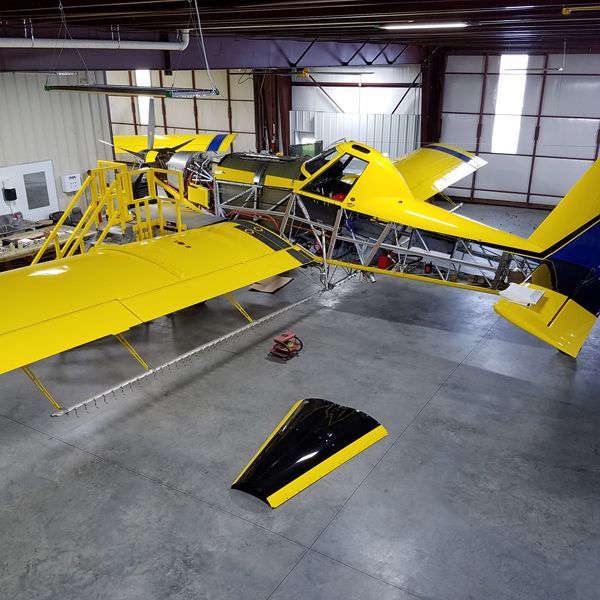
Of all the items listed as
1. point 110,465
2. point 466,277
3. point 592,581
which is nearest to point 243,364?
point 110,465

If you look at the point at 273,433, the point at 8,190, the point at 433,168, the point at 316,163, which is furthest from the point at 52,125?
the point at 273,433

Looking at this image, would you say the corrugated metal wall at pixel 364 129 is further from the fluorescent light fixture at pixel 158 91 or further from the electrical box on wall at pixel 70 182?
the fluorescent light fixture at pixel 158 91

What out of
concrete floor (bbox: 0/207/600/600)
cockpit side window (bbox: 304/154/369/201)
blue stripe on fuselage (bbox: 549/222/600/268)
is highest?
cockpit side window (bbox: 304/154/369/201)

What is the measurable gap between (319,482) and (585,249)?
4373mm

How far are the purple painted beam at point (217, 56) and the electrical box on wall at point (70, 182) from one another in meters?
3.50

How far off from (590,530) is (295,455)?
9.48 feet

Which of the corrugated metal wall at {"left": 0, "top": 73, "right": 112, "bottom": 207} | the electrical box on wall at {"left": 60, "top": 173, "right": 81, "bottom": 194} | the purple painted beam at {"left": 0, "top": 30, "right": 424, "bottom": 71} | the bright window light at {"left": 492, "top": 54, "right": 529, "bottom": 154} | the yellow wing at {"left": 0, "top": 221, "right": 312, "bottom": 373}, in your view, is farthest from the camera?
the bright window light at {"left": 492, "top": 54, "right": 529, "bottom": 154}

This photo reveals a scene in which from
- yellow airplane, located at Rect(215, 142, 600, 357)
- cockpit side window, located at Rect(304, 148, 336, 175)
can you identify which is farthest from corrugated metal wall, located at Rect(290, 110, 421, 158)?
cockpit side window, located at Rect(304, 148, 336, 175)

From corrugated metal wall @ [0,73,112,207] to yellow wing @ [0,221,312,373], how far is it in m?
6.23

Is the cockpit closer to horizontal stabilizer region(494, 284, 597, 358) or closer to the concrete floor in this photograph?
the concrete floor

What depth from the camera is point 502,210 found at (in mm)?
18578

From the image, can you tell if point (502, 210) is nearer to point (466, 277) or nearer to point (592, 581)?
point (466, 277)

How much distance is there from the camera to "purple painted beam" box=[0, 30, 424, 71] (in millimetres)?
10172

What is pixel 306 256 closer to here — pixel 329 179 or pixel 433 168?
pixel 329 179
